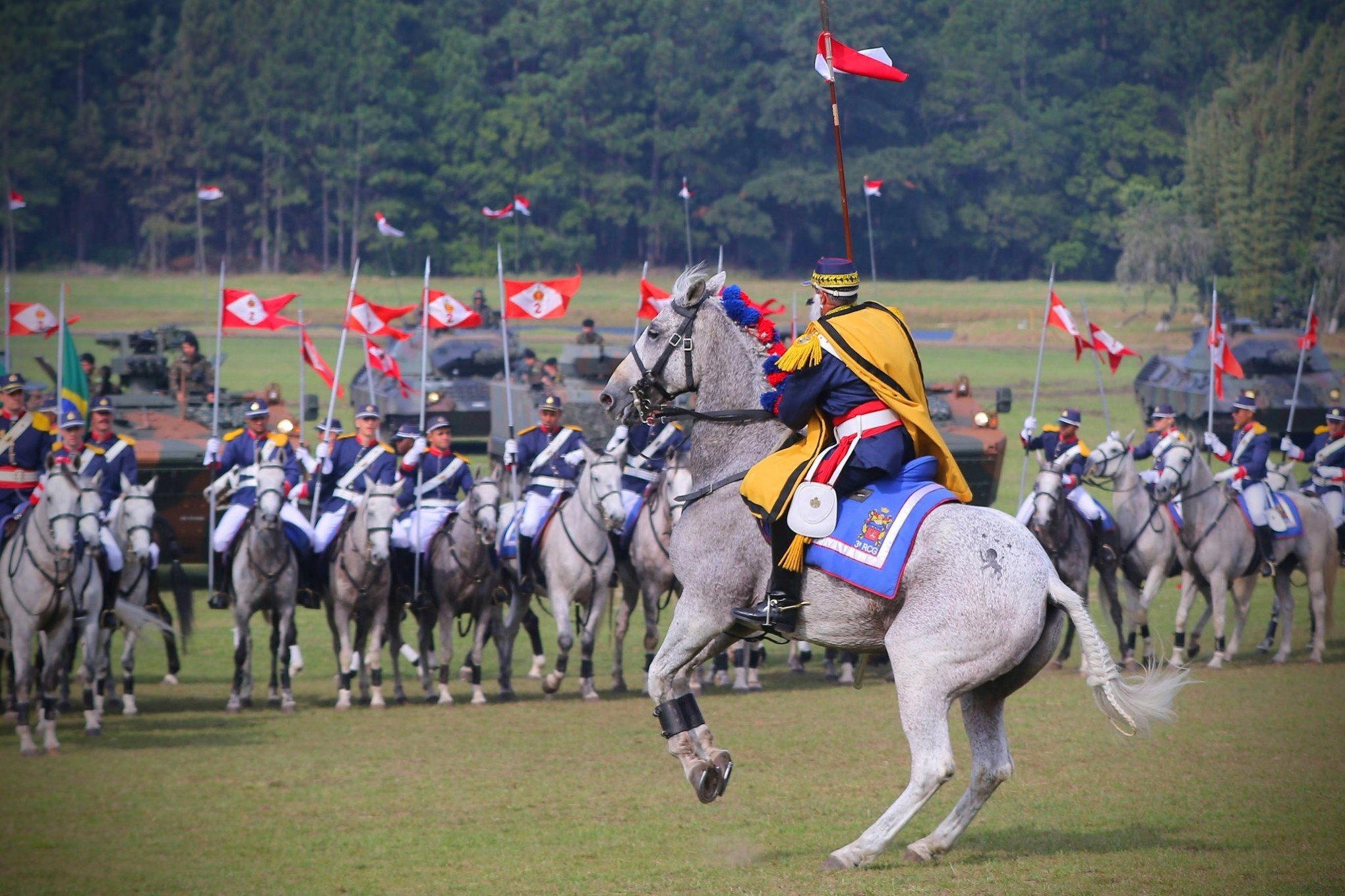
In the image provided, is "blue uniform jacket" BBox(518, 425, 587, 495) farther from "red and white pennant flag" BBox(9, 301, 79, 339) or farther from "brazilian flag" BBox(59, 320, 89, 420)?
"red and white pennant flag" BBox(9, 301, 79, 339)

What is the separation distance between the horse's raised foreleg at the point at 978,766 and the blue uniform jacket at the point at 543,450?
951 centimetres

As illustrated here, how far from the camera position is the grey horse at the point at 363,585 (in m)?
15.6

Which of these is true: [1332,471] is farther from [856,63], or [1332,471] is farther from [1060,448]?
[856,63]

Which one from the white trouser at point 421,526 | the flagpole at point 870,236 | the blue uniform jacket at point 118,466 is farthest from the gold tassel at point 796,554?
the flagpole at point 870,236

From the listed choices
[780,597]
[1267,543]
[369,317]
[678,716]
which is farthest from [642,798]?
[369,317]

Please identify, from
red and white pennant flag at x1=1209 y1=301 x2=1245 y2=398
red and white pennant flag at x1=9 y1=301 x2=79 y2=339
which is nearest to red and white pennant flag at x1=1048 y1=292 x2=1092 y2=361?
red and white pennant flag at x1=1209 y1=301 x2=1245 y2=398

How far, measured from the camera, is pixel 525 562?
16875 millimetres

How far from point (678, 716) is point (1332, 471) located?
527 inches

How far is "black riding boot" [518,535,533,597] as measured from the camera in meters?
16.8

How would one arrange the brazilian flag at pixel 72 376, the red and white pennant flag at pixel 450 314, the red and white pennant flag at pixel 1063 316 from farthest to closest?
1. the red and white pennant flag at pixel 450 314
2. the red and white pennant flag at pixel 1063 316
3. the brazilian flag at pixel 72 376

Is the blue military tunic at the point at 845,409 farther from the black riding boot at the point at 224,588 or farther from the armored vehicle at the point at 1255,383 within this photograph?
the armored vehicle at the point at 1255,383

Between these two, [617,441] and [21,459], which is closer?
[21,459]

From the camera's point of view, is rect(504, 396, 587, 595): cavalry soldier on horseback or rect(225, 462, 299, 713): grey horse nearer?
rect(225, 462, 299, 713): grey horse

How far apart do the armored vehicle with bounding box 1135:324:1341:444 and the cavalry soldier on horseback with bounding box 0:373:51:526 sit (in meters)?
23.4
